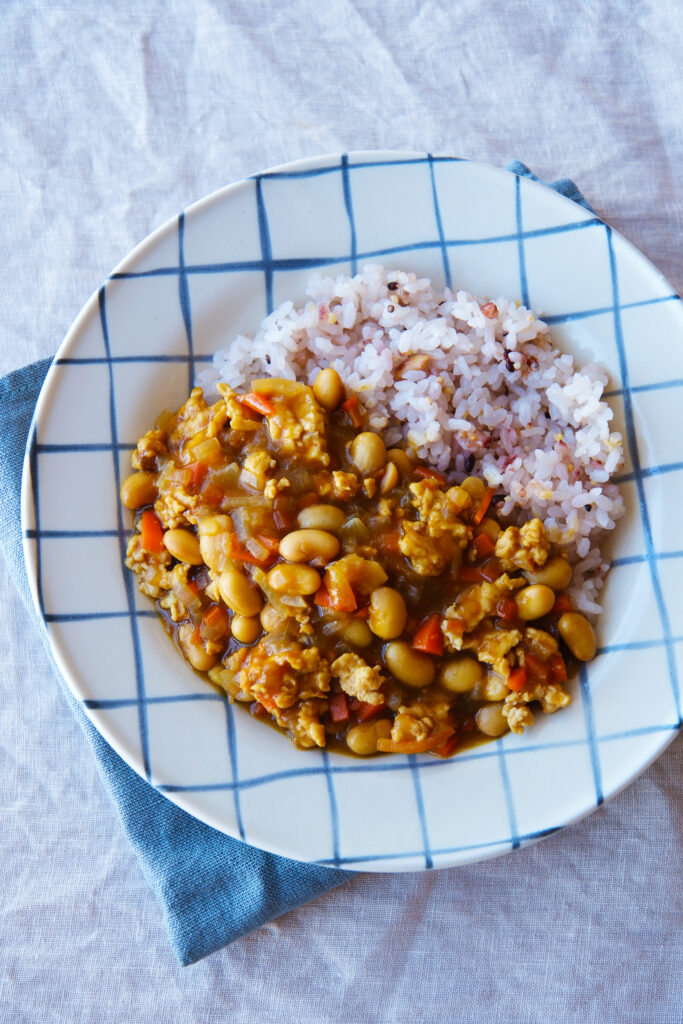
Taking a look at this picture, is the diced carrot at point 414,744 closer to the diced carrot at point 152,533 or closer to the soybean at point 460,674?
the soybean at point 460,674

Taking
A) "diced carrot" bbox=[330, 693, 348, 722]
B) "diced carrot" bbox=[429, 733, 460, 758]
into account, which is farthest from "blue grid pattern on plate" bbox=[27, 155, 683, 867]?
"diced carrot" bbox=[330, 693, 348, 722]

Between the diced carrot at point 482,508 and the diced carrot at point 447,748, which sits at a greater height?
the diced carrot at point 482,508

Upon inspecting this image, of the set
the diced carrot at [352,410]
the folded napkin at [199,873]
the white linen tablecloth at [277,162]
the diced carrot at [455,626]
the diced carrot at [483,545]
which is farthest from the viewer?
the white linen tablecloth at [277,162]

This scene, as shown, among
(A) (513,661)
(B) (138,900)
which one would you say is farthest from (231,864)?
(A) (513,661)

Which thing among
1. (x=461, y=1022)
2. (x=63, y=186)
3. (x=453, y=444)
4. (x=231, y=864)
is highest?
(x=63, y=186)

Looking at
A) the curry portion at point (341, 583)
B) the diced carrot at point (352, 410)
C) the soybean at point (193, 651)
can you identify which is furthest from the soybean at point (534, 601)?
the soybean at point (193, 651)

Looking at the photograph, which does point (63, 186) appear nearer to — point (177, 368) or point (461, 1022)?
point (177, 368)
